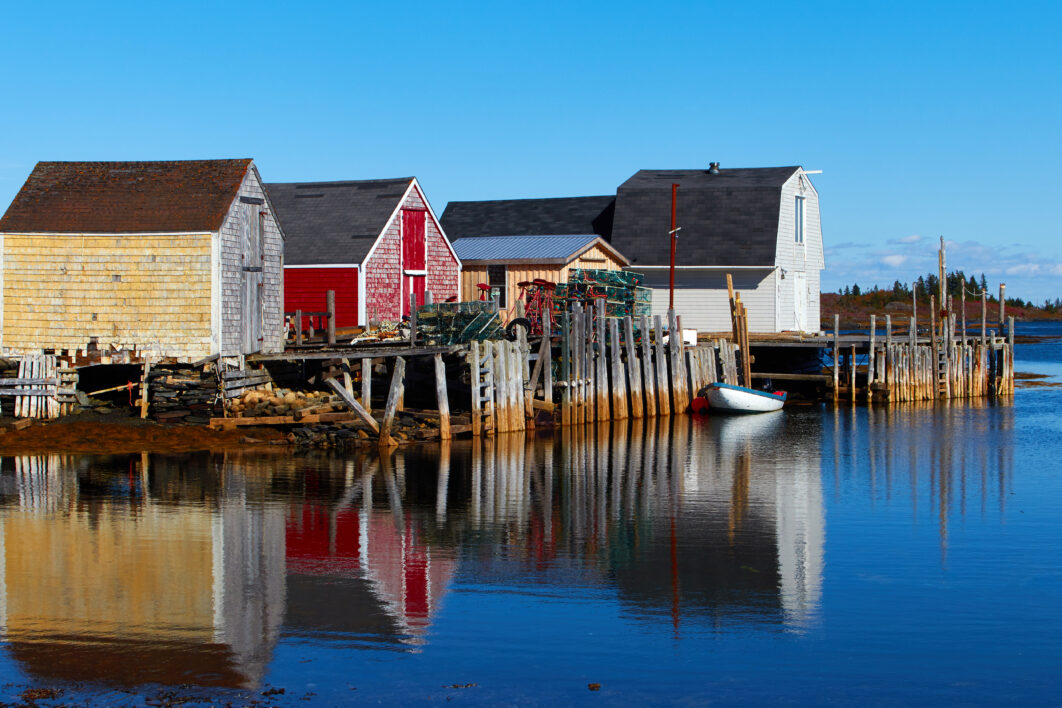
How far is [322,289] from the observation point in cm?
3644

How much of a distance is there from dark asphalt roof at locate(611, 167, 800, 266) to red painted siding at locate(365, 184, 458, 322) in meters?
9.45

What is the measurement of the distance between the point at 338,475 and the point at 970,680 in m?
14.2

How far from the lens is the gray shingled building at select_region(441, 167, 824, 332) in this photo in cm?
Result: 4559

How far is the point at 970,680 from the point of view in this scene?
10.4 meters

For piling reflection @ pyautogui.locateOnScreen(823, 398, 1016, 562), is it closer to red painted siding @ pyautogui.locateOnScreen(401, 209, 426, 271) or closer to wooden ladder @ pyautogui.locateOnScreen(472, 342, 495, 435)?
wooden ladder @ pyautogui.locateOnScreen(472, 342, 495, 435)

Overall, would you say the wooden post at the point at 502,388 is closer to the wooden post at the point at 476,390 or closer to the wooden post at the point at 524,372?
the wooden post at the point at 524,372

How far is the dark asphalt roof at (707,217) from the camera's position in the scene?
150 ft

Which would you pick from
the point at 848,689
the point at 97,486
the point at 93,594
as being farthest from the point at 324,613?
the point at 97,486

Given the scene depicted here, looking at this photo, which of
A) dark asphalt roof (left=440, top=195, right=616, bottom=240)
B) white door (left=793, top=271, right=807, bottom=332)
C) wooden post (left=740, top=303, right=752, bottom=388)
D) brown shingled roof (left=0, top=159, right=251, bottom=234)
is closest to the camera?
brown shingled roof (left=0, top=159, right=251, bottom=234)

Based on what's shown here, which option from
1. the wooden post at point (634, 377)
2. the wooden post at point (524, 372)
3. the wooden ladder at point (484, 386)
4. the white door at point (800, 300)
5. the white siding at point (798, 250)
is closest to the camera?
the wooden ladder at point (484, 386)

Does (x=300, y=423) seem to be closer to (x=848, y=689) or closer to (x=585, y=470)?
(x=585, y=470)

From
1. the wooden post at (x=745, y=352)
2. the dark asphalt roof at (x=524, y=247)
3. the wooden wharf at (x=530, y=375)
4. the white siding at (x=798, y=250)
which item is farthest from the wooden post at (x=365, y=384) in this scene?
the white siding at (x=798, y=250)

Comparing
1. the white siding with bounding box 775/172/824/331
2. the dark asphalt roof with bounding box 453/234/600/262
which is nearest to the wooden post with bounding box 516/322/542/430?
the dark asphalt roof with bounding box 453/234/600/262

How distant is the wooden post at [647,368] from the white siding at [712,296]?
1137cm
